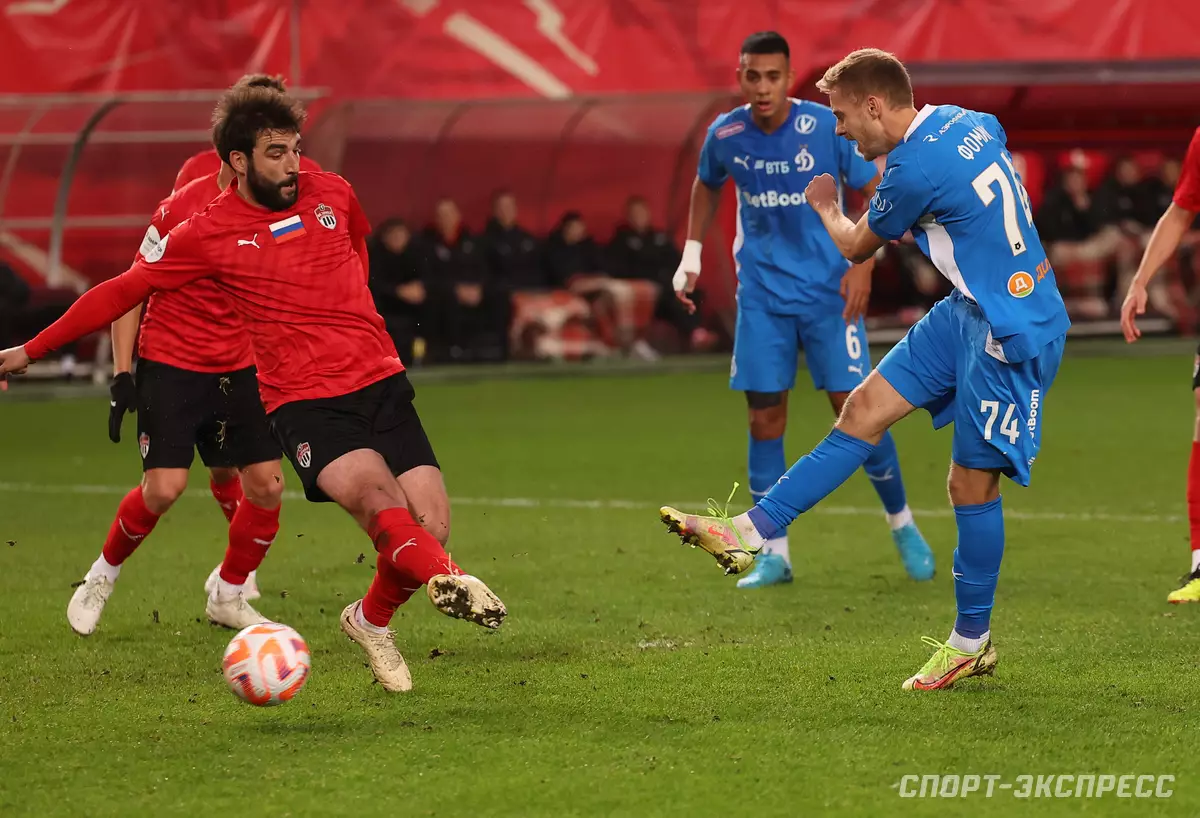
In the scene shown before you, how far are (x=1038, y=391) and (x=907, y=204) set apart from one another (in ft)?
2.35

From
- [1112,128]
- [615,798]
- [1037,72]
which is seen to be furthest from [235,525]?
[1112,128]

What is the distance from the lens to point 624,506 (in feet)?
32.3

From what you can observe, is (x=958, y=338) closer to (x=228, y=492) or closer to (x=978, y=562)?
(x=978, y=562)

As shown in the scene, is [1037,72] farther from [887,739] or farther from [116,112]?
[887,739]

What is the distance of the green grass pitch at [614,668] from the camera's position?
4504mm

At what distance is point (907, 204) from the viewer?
532cm

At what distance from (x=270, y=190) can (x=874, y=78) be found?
6.29 feet

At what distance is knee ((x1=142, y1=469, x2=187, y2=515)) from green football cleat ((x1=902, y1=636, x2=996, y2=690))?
293cm

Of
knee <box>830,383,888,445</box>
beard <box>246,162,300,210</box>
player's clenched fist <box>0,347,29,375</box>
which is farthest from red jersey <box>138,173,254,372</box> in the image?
knee <box>830,383,888,445</box>

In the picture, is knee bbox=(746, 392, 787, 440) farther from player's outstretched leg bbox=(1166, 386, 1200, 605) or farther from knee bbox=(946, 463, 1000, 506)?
knee bbox=(946, 463, 1000, 506)

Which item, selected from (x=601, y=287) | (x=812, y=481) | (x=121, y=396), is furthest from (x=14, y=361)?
(x=601, y=287)

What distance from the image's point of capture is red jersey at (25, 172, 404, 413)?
559 centimetres

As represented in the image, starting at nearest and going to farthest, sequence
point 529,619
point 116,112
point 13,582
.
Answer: point 529,619, point 13,582, point 116,112

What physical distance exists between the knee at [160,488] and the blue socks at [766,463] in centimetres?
252
